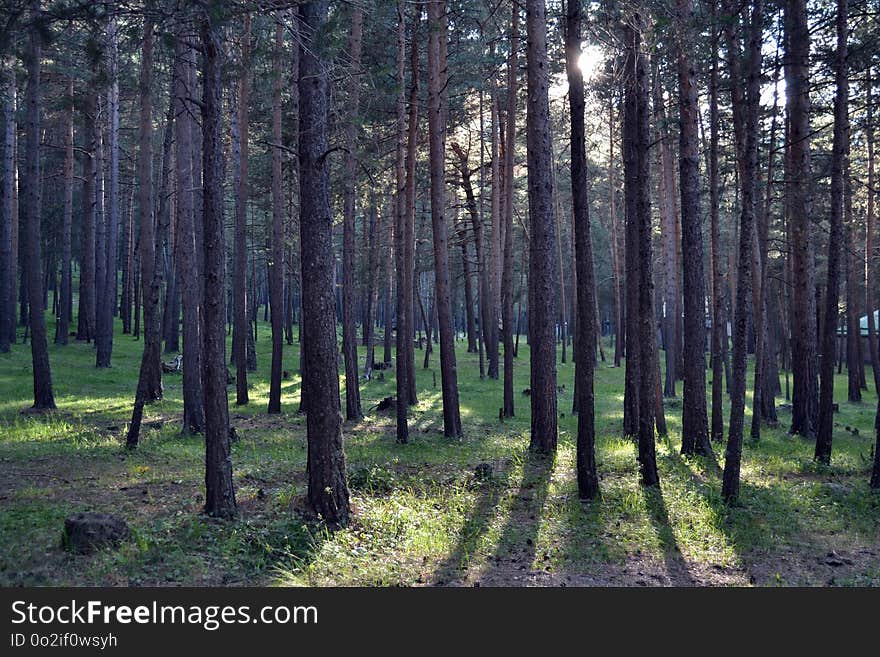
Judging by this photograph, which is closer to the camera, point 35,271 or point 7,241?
point 35,271

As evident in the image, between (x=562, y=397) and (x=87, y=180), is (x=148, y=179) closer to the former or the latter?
Answer: (x=87, y=180)

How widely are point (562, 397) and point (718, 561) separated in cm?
1925

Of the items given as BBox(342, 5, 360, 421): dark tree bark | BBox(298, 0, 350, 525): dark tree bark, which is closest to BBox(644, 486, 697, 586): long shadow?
BBox(298, 0, 350, 525): dark tree bark

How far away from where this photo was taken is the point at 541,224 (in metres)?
12.7

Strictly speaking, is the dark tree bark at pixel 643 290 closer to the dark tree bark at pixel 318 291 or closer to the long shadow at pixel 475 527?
the long shadow at pixel 475 527

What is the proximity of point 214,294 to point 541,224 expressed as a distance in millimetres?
6092

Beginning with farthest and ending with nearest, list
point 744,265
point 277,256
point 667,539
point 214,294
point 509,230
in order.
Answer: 1. point 509,230
2. point 277,256
3. point 744,265
4. point 667,539
5. point 214,294

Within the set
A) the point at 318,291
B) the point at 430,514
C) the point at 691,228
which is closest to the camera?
the point at 318,291

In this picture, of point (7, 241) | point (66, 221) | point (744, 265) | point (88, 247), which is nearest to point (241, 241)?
point (7, 241)

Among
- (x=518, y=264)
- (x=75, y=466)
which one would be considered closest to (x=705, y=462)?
(x=75, y=466)

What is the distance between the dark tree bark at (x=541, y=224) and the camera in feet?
40.5

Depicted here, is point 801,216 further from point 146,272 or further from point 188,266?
point 146,272

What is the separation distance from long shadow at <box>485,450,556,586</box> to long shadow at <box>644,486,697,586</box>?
5.05 ft

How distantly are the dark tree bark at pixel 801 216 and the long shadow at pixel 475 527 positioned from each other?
7847mm
